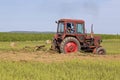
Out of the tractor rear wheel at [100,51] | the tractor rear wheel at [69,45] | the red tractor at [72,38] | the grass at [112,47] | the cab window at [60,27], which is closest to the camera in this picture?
the tractor rear wheel at [69,45]

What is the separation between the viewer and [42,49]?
22984 mm

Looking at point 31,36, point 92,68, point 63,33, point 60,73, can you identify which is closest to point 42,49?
point 63,33

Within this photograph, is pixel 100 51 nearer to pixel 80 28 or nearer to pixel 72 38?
pixel 80 28

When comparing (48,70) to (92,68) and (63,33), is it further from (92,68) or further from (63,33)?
(63,33)

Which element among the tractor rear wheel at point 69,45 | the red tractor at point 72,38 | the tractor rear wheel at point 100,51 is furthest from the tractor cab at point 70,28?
the tractor rear wheel at point 100,51

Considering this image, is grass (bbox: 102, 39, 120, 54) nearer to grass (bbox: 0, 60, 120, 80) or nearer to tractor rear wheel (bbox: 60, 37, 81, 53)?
tractor rear wheel (bbox: 60, 37, 81, 53)

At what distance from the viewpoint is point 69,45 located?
20594 mm

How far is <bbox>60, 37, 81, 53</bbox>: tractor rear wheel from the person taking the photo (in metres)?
20.4

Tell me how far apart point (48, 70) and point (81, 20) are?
850 centimetres

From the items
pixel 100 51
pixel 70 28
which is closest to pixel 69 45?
pixel 70 28

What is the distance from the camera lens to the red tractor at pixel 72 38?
20.5 meters

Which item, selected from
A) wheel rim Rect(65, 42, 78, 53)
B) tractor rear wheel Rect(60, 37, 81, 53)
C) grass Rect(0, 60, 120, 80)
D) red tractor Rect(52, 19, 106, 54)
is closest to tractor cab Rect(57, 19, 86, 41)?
red tractor Rect(52, 19, 106, 54)

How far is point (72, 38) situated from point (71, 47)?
0.49m

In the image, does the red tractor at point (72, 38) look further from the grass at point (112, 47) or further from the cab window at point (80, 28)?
the grass at point (112, 47)
